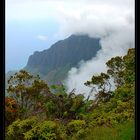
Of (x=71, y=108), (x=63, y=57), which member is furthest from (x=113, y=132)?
(x=63, y=57)

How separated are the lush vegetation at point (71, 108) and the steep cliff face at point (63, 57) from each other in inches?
2.5

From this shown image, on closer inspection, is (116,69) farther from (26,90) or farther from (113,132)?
(26,90)

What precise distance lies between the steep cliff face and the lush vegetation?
0.06 m

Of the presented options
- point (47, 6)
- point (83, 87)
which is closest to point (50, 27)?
point (47, 6)

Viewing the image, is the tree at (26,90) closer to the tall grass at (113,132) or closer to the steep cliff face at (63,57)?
the steep cliff face at (63,57)

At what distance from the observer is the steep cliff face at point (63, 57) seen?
202 cm

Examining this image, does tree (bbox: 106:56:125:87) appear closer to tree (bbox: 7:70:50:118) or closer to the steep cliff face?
the steep cliff face

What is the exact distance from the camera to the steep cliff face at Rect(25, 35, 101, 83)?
2.02m

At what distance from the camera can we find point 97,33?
2.01 metres

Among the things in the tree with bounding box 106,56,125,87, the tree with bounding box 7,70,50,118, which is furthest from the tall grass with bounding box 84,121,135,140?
the tree with bounding box 7,70,50,118

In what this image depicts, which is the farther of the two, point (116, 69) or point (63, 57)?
point (116, 69)

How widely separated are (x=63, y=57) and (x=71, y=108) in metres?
0.35

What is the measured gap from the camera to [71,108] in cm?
217
